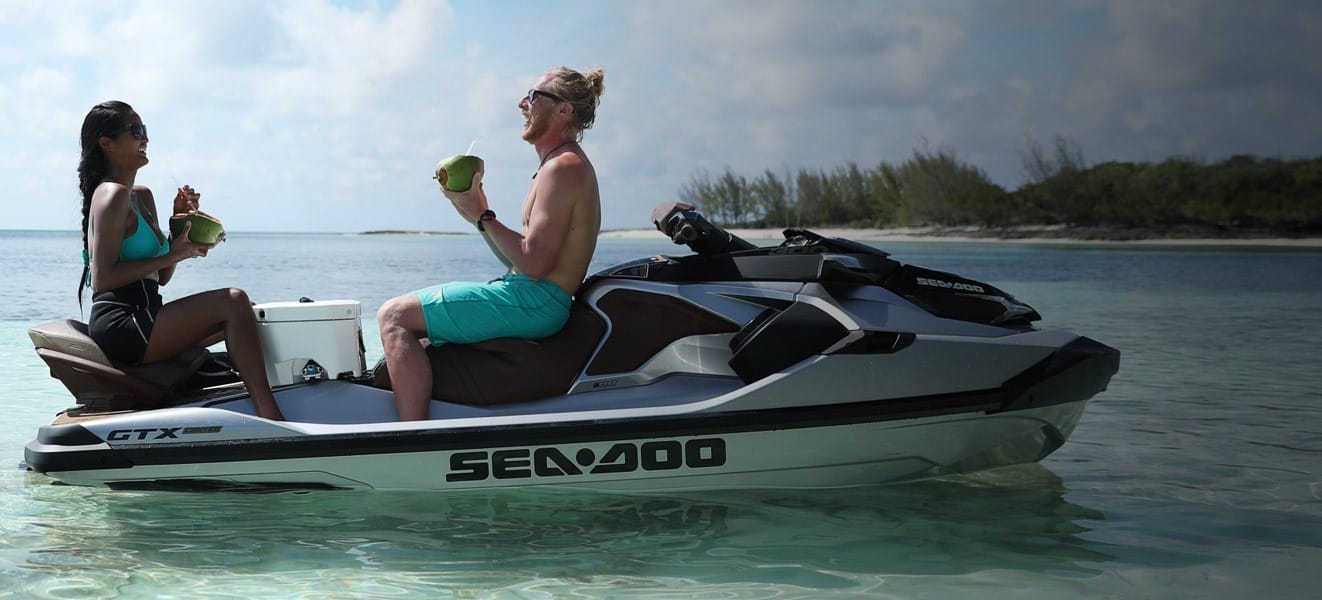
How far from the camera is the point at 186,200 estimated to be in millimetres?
4145

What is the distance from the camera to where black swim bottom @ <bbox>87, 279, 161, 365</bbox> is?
3.96 meters

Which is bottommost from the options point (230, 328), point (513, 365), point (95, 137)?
point (513, 365)

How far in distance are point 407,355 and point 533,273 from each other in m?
0.55

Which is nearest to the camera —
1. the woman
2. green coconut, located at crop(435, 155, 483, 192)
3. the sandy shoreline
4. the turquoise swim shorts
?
green coconut, located at crop(435, 155, 483, 192)

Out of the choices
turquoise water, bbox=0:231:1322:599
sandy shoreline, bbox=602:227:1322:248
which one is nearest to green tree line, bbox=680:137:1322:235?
sandy shoreline, bbox=602:227:1322:248

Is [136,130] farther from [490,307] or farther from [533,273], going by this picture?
[533,273]

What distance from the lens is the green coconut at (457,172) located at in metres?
3.70

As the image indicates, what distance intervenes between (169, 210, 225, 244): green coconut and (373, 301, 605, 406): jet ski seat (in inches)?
34.1

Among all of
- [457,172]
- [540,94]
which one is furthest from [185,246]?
[540,94]

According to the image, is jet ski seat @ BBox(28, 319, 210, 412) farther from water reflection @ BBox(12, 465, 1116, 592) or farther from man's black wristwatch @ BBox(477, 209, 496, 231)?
man's black wristwatch @ BBox(477, 209, 496, 231)

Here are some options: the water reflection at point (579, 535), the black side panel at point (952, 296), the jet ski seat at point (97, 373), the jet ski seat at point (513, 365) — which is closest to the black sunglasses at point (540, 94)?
the jet ski seat at point (513, 365)

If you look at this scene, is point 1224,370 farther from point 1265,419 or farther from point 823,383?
point 823,383

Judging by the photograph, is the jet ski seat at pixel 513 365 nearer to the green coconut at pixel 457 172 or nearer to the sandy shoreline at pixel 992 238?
the green coconut at pixel 457 172

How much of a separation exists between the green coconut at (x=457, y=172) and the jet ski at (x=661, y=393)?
2.04 feet
